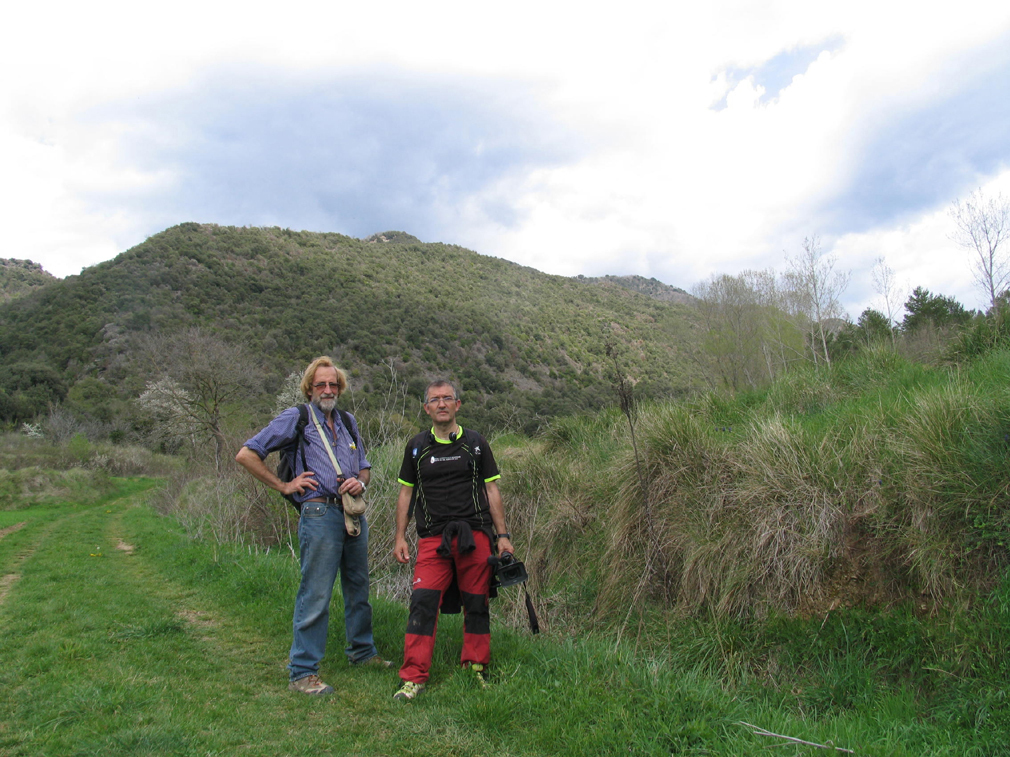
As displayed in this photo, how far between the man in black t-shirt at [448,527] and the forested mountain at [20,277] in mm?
87929

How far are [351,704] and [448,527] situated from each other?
1146 mm

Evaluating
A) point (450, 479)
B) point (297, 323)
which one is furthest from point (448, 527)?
point (297, 323)

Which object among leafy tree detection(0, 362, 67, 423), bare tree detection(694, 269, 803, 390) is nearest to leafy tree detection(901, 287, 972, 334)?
bare tree detection(694, 269, 803, 390)

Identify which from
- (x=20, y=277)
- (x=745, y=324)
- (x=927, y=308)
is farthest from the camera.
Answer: (x=20, y=277)

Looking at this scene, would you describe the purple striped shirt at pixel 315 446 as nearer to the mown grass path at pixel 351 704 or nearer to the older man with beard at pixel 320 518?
the older man with beard at pixel 320 518

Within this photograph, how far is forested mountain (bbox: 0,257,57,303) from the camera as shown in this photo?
7603 cm

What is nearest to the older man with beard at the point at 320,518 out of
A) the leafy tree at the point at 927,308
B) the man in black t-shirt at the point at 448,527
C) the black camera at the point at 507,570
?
the man in black t-shirt at the point at 448,527

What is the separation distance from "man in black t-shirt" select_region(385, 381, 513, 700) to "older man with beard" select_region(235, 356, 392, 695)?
1.34ft

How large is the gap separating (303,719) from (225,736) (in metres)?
0.42

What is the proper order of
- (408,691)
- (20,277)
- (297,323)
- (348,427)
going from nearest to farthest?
(408,691) → (348,427) → (297,323) → (20,277)

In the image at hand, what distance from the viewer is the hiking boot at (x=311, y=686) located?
3553 mm

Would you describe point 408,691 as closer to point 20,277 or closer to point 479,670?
point 479,670

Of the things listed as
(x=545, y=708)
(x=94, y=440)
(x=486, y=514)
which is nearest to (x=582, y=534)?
(x=486, y=514)

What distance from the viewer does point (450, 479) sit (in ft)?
12.6
